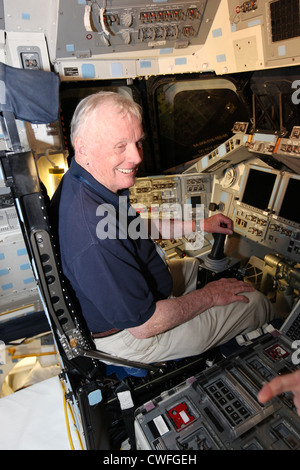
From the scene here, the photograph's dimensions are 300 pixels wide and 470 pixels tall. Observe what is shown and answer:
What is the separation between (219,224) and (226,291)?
607mm

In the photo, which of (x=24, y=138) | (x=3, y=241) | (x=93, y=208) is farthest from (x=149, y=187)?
(x=93, y=208)

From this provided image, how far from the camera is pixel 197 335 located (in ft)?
5.28

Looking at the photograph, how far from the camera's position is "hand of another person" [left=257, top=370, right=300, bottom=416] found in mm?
915

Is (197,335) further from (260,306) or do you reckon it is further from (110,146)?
(110,146)

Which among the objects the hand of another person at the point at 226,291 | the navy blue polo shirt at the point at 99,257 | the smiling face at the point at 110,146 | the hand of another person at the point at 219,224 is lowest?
the hand of another person at the point at 226,291

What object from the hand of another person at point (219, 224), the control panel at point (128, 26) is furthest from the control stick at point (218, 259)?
the control panel at point (128, 26)

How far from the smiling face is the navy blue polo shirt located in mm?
68

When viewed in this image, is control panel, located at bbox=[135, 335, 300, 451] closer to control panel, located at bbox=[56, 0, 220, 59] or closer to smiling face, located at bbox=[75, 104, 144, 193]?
smiling face, located at bbox=[75, 104, 144, 193]

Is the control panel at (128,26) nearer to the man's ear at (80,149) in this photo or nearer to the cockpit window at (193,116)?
the cockpit window at (193,116)

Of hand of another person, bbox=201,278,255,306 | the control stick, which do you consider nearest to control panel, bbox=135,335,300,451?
hand of another person, bbox=201,278,255,306

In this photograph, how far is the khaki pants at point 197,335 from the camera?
1.53 meters

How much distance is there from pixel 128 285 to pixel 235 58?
102 inches

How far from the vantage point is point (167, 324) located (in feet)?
4.84

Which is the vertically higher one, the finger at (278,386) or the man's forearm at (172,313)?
the finger at (278,386)
